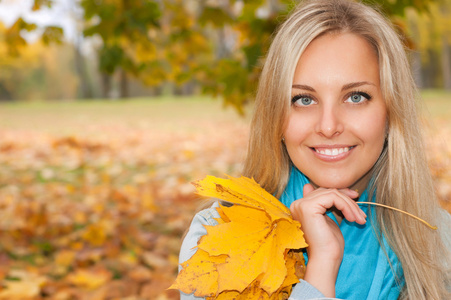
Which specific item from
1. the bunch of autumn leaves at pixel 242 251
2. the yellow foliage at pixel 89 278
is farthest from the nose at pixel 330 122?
the yellow foliage at pixel 89 278

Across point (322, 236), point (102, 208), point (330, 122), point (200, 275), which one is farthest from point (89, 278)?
point (330, 122)

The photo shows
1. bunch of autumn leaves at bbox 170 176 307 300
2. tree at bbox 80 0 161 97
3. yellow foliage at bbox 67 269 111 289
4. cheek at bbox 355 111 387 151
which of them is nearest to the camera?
bunch of autumn leaves at bbox 170 176 307 300

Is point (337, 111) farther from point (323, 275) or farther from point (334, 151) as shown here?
point (323, 275)

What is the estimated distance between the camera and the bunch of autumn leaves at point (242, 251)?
1077mm

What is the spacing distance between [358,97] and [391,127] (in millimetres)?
162

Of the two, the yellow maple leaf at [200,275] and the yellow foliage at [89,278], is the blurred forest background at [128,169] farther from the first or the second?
the yellow maple leaf at [200,275]

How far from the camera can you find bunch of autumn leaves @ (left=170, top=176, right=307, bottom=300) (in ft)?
3.53

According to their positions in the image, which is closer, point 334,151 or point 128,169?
point 334,151

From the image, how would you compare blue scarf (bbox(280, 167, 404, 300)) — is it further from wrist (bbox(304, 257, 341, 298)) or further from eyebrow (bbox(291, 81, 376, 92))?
eyebrow (bbox(291, 81, 376, 92))

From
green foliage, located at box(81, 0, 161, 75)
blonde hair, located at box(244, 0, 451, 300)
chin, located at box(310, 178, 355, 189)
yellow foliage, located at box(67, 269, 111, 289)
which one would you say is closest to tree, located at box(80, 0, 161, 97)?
green foliage, located at box(81, 0, 161, 75)

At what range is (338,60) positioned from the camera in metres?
1.28

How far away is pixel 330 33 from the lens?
133 centimetres

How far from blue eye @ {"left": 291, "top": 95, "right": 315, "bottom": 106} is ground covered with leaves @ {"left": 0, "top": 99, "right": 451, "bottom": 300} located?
343 millimetres

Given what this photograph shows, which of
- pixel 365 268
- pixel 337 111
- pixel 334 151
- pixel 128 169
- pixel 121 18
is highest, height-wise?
pixel 121 18
